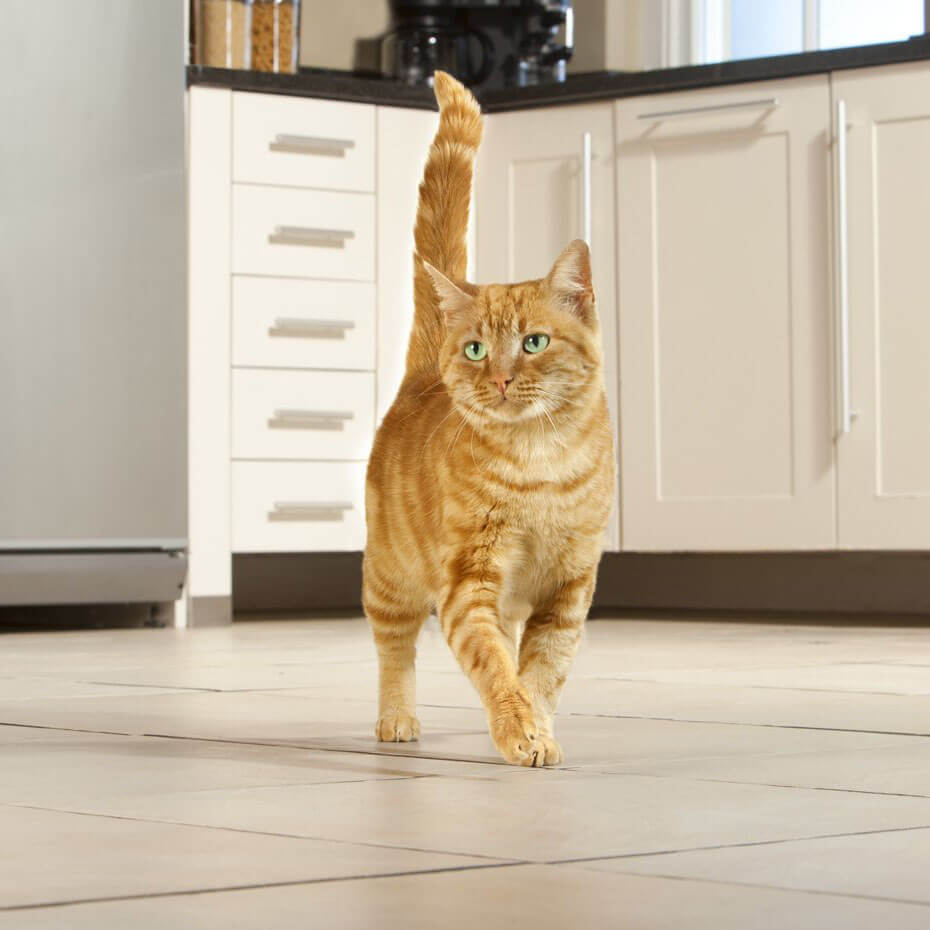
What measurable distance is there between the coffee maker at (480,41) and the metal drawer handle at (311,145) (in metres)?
0.77

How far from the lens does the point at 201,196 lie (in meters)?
3.99

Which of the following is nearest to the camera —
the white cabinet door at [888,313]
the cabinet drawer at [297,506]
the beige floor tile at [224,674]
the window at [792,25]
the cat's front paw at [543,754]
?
the cat's front paw at [543,754]

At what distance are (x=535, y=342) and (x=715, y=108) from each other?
2448 millimetres

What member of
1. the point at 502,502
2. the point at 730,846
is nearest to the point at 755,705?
the point at 502,502

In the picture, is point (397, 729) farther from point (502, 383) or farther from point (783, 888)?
point (783, 888)

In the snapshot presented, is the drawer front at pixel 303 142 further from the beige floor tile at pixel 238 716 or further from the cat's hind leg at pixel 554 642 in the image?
the cat's hind leg at pixel 554 642

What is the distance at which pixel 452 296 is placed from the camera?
180 cm

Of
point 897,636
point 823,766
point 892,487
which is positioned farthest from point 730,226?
point 823,766

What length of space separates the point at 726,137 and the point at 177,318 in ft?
4.27

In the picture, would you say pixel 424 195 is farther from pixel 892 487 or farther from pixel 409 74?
pixel 409 74

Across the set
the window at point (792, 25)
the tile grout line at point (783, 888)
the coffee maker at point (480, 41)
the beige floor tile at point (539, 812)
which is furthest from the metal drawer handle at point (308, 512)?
the tile grout line at point (783, 888)

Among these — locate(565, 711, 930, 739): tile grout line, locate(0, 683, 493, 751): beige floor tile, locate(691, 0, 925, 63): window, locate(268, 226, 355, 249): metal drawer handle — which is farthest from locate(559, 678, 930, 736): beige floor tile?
locate(691, 0, 925, 63): window

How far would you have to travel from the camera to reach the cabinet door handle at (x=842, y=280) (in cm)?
383

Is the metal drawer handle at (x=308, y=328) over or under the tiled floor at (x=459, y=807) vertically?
over
